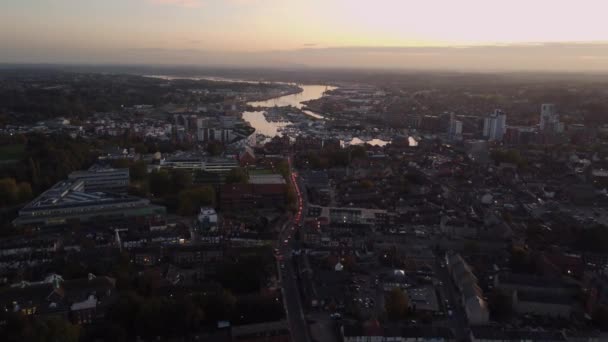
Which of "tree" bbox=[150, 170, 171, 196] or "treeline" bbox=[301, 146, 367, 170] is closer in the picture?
"tree" bbox=[150, 170, 171, 196]

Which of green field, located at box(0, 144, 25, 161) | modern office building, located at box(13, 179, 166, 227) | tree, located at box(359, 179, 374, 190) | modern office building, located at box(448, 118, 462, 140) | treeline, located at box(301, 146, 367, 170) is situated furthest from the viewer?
modern office building, located at box(448, 118, 462, 140)

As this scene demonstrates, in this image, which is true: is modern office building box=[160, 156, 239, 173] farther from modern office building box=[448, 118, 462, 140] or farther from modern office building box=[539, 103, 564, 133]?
modern office building box=[539, 103, 564, 133]

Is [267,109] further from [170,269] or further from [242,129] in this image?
[170,269]

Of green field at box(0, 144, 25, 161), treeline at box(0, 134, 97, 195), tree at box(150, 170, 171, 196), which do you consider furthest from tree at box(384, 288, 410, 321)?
green field at box(0, 144, 25, 161)

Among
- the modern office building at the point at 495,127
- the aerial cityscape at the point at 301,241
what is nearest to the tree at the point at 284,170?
the aerial cityscape at the point at 301,241

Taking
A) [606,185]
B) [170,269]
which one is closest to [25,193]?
[170,269]

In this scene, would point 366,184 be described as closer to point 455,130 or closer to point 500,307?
point 500,307

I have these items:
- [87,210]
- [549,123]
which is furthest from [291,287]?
[549,123]
